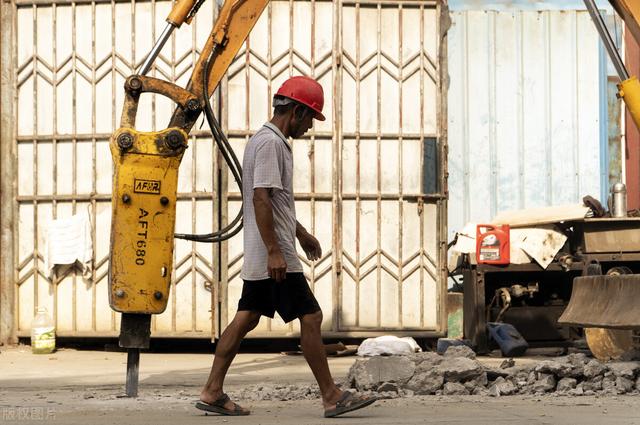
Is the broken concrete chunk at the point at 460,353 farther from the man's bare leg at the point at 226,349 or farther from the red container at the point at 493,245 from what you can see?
the red container at the point at 493,245

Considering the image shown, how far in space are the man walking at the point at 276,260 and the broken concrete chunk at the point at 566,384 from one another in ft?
6.29

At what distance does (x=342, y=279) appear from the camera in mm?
13188

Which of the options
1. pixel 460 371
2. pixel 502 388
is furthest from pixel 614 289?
pixel 460 371

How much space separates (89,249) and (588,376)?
6015mm

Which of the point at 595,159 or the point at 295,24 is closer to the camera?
the point at 295,24

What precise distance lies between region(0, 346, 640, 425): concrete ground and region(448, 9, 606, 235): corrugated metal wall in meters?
3.98

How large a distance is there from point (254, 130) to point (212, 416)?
595 cm

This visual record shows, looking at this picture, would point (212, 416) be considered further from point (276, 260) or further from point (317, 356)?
point (276, 260)

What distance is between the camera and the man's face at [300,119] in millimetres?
7605

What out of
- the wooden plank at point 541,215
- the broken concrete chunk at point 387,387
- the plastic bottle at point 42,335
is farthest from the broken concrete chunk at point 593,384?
the plastic bottle at point 42,335

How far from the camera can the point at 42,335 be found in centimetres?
1301

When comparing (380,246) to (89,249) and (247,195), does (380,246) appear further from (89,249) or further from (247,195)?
(247,195)

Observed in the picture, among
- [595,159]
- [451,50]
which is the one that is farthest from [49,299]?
[595,159]

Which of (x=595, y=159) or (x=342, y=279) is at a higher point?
(x=595, y=159)
